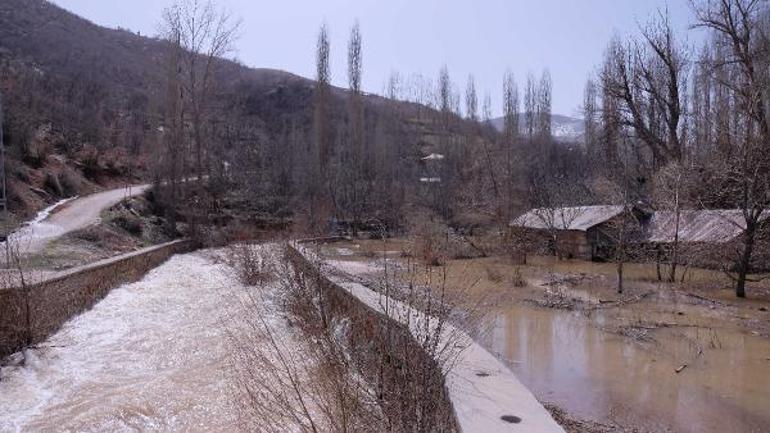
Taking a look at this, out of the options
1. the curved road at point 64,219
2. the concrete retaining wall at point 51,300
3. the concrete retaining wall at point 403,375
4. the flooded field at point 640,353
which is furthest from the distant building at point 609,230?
the curved road at point 64,219

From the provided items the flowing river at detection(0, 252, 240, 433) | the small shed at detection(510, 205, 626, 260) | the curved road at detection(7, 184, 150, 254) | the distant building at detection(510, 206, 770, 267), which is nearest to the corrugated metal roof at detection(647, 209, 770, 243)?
the distant building at detection(510, 206, 770, 267)

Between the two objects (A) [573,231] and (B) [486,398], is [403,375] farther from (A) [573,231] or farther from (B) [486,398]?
(A) [573,231]

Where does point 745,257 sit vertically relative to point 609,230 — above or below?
below

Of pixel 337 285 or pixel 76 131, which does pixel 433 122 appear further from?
pixel 337 285

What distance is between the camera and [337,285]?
959 centimetres

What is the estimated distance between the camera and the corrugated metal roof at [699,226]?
20.2 m

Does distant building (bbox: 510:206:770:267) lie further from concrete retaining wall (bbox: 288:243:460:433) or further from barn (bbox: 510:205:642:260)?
concrete retaining wall (bbox: 288:243:460:433)

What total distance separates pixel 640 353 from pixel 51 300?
→ 9537 millimetres

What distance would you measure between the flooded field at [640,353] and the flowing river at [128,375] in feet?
11.2

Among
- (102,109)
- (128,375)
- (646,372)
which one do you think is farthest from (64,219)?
(102,109)

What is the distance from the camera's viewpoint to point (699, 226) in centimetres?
2320

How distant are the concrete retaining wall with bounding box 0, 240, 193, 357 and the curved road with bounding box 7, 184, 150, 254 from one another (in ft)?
12.3

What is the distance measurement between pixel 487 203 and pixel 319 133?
512 inches

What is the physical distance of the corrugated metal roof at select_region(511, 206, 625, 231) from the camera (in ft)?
93.5
